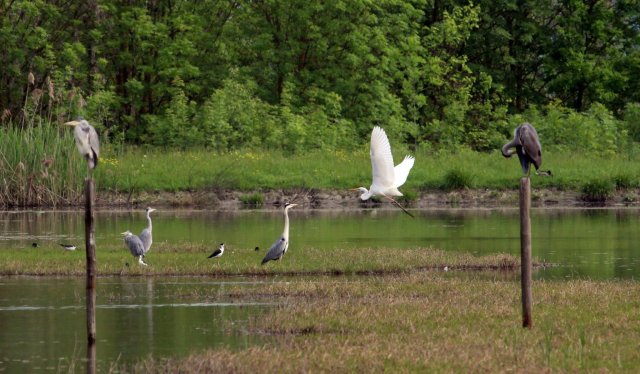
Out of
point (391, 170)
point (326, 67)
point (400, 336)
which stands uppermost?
point (326, 67)

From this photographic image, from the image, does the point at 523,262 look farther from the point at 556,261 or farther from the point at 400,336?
the point at 556,261

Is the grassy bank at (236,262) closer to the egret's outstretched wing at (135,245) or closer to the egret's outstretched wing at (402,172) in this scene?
the egret's outstretched wing at (135,245)

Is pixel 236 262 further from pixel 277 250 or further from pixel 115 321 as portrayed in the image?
pixel 115 321

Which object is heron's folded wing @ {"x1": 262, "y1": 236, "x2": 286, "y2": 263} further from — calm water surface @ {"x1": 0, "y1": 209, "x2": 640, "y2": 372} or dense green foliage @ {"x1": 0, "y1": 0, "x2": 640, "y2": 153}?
dense green foliage @ {"x1": 0, "y1": 0, "x2": 640, "y2": 153}

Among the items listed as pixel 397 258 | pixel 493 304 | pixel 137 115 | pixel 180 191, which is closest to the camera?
pixel 493 304

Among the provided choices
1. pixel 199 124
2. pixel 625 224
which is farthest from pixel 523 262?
pixel 199 124

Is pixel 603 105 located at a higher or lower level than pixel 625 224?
higher

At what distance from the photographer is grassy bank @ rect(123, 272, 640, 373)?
13.7 m

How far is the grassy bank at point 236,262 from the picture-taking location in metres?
24.0

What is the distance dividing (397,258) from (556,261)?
353cm

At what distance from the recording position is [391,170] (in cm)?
2880

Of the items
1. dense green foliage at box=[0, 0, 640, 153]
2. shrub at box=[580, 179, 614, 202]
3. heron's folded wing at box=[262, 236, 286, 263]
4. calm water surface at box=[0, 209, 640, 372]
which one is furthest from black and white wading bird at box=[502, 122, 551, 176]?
dense green foliage at box=[0, 0, 640, 153]

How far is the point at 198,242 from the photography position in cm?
2986

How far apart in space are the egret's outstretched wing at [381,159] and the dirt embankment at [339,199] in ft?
49.8
